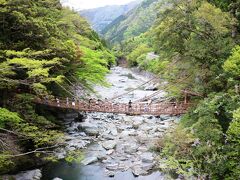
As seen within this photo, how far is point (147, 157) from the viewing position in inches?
490

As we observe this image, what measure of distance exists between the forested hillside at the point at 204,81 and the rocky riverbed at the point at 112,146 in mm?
1064

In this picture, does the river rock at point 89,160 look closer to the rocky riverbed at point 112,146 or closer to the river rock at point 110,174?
the rocky riverbed at point 112,146

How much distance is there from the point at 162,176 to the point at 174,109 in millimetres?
2484

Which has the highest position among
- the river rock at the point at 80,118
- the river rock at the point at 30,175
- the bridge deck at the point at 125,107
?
the bridge deck at the point at 125,107

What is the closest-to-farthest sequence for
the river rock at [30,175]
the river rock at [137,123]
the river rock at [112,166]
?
1. the river rock at [30,175]
2. the river rock at [112,166]
3. the river rock at [137,123]

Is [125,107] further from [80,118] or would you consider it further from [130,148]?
[80,118]

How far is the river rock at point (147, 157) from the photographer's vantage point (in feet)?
40.2

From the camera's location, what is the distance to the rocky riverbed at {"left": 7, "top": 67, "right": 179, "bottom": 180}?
37.9ft

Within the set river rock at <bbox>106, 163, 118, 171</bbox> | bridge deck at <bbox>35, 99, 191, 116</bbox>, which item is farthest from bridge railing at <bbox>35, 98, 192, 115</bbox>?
river rock at <bbox>106, 163, 118, 171</bbox>

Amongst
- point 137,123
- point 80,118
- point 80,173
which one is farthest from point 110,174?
point 80,118

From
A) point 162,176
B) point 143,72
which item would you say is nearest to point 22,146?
point 162,176

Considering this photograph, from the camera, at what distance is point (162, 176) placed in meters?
11.1

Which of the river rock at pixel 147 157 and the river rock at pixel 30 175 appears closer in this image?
the river rock at pixel 30 175

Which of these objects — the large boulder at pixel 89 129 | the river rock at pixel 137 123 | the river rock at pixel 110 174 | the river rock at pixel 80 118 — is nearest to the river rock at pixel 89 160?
the river rock at pixel 110 174
